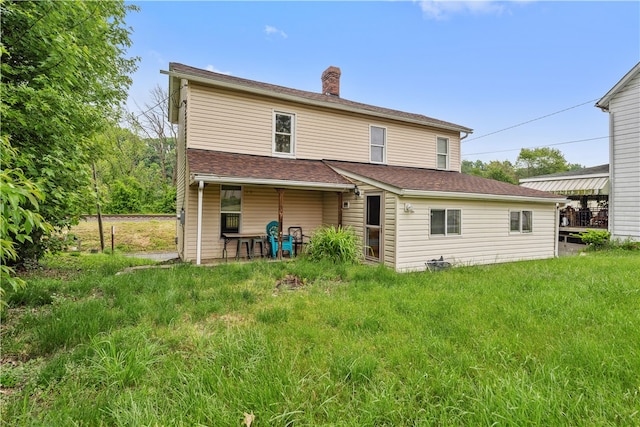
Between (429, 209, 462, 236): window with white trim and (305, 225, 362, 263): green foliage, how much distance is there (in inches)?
95.4

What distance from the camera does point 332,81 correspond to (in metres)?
13.7

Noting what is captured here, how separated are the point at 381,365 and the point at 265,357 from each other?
1.18 metres

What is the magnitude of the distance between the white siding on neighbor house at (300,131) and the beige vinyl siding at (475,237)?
13.8 feet

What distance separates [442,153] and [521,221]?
15.9ft

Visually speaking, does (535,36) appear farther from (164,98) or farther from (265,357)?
(164,98)

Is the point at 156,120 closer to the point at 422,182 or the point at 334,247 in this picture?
the point at 334,247

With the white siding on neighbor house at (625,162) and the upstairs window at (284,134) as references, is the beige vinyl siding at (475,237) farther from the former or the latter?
the upstairs window at (284,134)

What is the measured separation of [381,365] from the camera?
117 inches

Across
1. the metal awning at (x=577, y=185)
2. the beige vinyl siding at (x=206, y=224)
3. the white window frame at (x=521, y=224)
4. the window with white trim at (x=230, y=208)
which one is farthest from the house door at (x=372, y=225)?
the metal awning at (x=577, y=185)

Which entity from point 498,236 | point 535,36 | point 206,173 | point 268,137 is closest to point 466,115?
point 535,36

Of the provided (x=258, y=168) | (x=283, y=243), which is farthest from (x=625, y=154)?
(x=258, y=168)

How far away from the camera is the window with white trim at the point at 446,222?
8.81 m

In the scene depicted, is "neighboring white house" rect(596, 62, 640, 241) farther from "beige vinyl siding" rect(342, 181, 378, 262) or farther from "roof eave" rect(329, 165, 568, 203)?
"beige vinyl siding" rect(342, 181, 378, 262)

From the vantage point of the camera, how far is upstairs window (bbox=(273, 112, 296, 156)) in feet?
34.9
